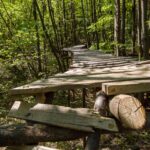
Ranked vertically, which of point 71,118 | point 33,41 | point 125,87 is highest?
point 33,41

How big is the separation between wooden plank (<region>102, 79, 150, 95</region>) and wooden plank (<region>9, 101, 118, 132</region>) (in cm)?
38

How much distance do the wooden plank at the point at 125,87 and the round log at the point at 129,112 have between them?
0.15m

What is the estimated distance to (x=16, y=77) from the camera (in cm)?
1614

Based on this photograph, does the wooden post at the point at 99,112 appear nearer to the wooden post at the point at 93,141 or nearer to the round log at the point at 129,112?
the wooden post at the point at 93,141

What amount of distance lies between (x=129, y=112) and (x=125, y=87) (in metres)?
0.51

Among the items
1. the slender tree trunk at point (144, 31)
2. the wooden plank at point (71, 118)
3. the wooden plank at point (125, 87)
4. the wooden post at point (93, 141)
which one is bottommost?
the wooden post at point (93, 141)

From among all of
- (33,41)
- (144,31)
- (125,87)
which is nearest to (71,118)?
(125,87)

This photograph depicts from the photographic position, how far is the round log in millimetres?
3588

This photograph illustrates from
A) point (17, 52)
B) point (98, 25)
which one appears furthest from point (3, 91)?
point (98, 25)

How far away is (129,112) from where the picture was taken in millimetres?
3627

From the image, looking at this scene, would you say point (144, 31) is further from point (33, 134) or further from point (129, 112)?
point (33, 134)

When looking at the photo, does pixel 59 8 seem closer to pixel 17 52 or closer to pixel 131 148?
pixel 17 52

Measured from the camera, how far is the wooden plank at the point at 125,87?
4.04 m

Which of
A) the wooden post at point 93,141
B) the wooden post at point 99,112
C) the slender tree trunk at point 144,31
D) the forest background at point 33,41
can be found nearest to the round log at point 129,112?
the wooden post at point 99,112
